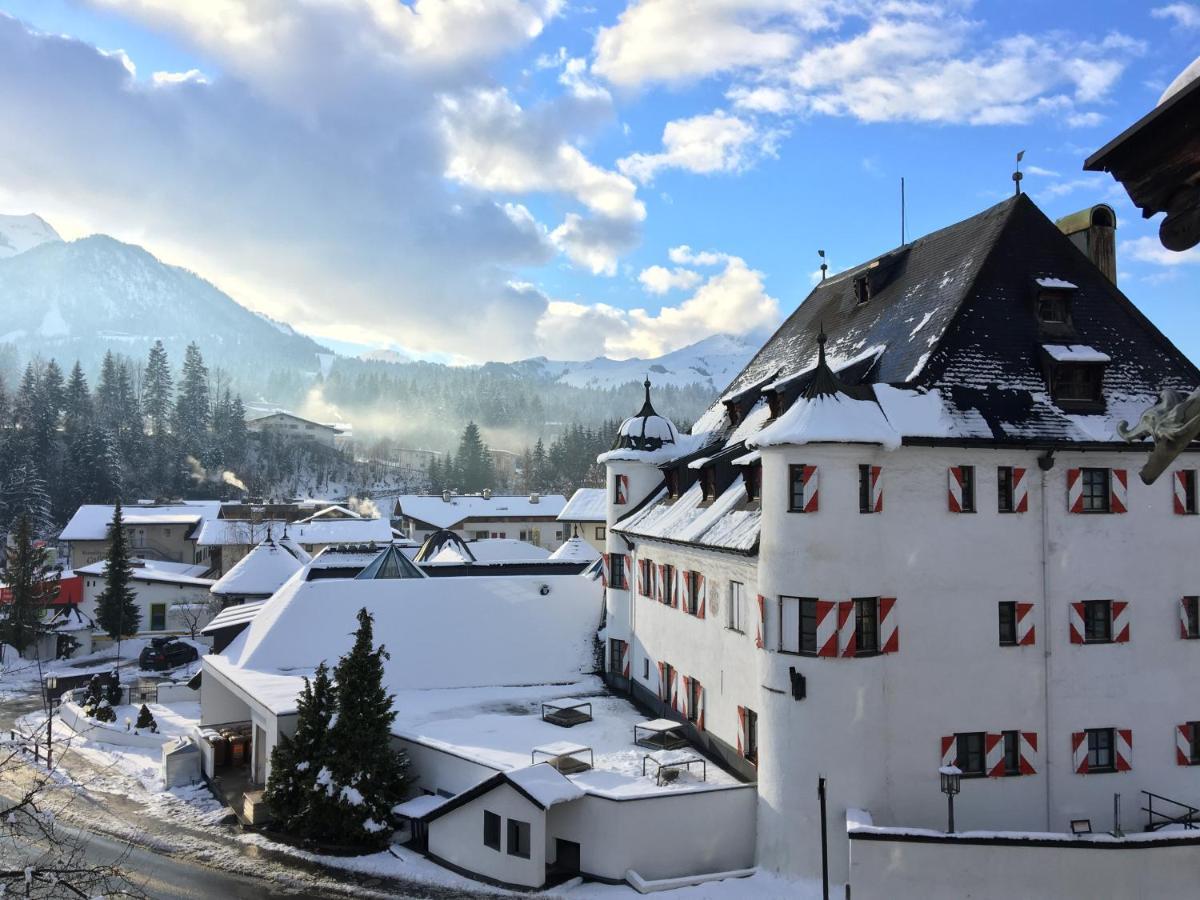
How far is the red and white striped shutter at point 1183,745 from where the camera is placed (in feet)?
76.2

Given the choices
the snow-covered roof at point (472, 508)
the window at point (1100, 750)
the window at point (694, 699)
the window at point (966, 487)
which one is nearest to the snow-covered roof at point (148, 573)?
the snow-covered roof at point (472, 508)

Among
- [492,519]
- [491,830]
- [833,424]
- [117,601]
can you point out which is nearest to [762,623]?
[833,424]

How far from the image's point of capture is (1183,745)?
23312 millimetres

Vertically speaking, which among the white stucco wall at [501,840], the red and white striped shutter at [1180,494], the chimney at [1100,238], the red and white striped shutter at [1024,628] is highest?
the chimney at [1100,238]

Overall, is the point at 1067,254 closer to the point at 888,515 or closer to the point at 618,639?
the point at 888,515

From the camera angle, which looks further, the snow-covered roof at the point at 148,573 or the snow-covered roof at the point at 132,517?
the snow-covered roof at the point at 132,517

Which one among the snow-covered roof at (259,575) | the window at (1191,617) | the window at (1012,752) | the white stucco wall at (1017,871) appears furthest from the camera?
the snow-covered roof at (259,575)

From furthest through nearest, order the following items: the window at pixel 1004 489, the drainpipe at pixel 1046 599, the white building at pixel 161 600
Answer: the white building at pixel 161 600 < the window at pixel 1004 489 < the drainpipe at pixel 1046 599

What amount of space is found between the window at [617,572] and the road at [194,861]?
15585 mm

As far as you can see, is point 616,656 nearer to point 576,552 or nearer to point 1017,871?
point 1017,871

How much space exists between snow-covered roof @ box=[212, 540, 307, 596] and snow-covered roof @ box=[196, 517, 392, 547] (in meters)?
30.7

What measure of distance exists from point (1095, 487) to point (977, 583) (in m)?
4.35

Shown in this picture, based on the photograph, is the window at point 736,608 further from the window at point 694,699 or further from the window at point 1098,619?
the window at point 1098,619

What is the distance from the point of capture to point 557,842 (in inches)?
965
